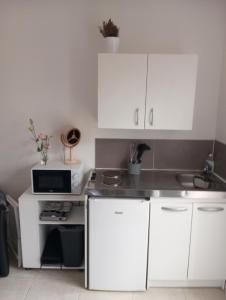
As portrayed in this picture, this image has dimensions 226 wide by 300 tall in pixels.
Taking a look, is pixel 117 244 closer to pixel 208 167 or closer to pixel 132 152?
pixel 132 152

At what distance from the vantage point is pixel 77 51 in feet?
8.14

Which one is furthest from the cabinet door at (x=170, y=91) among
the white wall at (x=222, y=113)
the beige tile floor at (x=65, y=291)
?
the beige tile floor at (x=65, y=291)

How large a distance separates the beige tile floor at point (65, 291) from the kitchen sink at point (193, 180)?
34.9 inches

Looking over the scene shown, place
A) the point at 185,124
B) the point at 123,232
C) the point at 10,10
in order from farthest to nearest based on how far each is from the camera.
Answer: the point at 10,10 < the point at 185,124 < the point at 123,232

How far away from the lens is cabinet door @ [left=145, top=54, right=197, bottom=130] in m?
2.15

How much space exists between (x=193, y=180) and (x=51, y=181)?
51.0 inches

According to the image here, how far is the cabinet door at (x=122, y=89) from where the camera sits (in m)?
2.16

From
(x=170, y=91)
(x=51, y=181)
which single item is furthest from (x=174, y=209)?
(x=51, y=181)

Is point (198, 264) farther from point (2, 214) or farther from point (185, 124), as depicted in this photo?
point (2, 214)

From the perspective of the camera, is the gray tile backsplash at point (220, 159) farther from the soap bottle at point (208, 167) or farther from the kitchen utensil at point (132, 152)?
the kitchen utensil at point (132, 152)

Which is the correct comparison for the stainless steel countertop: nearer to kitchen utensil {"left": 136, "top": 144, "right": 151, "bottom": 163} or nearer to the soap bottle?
the soap bottle

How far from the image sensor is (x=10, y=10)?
2.42 metres

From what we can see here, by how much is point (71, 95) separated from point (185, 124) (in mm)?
1086

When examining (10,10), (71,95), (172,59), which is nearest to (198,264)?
(172,59)
